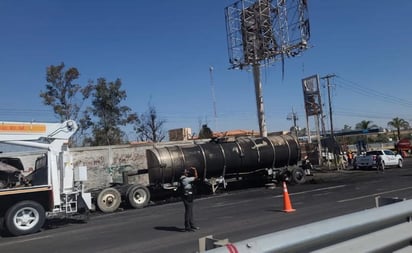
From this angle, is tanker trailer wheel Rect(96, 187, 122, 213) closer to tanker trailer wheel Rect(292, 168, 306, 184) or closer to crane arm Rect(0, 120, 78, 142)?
crane arm Rect(0, 120, 78, 142)

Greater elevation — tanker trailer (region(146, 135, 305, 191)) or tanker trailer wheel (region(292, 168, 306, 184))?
tanker trailer (region(146, 135, 305, 191))

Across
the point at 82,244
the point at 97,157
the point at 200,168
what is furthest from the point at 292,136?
the point at 82,244

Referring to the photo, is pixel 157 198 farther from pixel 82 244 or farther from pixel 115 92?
pixel 115 92

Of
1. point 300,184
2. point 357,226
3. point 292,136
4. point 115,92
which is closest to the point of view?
point 357,226

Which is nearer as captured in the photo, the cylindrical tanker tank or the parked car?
the cylindrical tanker tank

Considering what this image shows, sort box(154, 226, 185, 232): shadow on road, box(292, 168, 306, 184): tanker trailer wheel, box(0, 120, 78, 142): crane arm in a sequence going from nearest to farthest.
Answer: box(154, 226, 185, 232): shadow on road
box(0, 120, 78, 142): crane arm
box(292, 168, 306, 184): tanker trailer wheel

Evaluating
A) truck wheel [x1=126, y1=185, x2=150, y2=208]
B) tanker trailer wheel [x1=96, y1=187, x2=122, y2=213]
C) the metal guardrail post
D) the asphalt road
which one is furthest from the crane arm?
the metal guardrail post

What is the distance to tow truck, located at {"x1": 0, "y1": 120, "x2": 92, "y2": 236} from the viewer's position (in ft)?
44.0

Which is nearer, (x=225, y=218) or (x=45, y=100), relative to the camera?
(x=225, y=218)

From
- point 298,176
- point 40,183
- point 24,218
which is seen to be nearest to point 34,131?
point 40,183

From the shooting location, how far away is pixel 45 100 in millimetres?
46750

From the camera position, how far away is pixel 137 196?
2078cm

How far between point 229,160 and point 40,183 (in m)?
13.2

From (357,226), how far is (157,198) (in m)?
21.3
